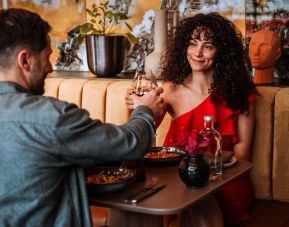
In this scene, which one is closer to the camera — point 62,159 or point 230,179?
point 62,159

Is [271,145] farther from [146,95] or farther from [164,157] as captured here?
[146,95]

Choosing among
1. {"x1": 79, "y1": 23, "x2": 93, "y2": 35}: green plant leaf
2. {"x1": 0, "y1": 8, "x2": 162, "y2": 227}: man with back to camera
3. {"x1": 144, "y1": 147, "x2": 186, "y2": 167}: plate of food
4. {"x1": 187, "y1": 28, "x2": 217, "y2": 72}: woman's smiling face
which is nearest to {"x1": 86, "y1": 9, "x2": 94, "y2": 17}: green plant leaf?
{"x1": 79, "y1": 23, "x2": 93, "y2": 35}: green plant leaf

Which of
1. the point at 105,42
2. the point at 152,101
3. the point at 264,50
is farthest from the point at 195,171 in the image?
the point at 105,42

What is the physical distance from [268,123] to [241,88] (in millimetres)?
220

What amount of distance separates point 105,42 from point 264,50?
3.29 feet

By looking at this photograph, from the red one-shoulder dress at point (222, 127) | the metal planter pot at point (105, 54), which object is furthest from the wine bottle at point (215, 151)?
the metal planter pot at point (105, 54)

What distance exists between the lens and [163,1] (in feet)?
10.8

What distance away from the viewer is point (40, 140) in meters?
1.44

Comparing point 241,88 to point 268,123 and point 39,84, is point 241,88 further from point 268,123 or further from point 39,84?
point 39,84

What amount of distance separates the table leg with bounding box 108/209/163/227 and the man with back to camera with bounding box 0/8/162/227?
0.36 m

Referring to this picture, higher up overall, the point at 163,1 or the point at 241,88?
the point at 163,1

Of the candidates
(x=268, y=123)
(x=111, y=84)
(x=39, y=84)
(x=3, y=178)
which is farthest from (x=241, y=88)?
(x=3, y=178)

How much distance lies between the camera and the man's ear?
1.52 m

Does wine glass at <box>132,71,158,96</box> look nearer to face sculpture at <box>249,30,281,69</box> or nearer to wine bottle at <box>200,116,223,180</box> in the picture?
wine bottle at <box>200,116,223,180</box>
